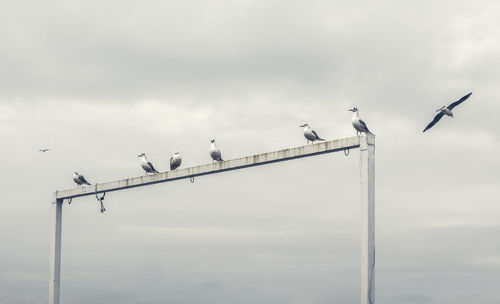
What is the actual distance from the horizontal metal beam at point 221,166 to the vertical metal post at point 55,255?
0.47 metres

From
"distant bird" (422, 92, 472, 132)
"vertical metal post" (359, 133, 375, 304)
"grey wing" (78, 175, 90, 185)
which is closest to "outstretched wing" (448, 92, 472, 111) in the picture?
"distant bird" (422, 92, 472, 132)

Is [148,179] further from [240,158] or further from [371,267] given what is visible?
[371,267]

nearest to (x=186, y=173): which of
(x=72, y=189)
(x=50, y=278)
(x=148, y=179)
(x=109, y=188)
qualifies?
(x=148, y=179)

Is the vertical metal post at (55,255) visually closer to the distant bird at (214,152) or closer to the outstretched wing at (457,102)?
the distant bird at (214,152)

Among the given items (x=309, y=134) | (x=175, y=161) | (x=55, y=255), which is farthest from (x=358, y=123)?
(x=55, y=255)

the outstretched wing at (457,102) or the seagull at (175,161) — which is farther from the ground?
the outstretched wing at (457,102)

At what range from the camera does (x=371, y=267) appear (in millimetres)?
21391

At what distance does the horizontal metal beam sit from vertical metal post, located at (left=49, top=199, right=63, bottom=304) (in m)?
0.47

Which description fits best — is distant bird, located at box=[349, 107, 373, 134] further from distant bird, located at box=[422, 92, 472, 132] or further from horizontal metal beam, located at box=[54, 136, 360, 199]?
distant bird, located at box=[422, 92, 472, 132]

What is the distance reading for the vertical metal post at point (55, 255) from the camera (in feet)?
104

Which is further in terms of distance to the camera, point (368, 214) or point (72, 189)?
point (72, 189)

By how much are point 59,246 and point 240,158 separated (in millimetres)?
9577

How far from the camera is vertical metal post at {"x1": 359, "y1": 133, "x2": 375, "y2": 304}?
2134 centimetres

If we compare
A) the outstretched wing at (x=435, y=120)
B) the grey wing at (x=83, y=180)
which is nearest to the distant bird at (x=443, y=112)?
the outstretched wing at (x=435, y=120)
